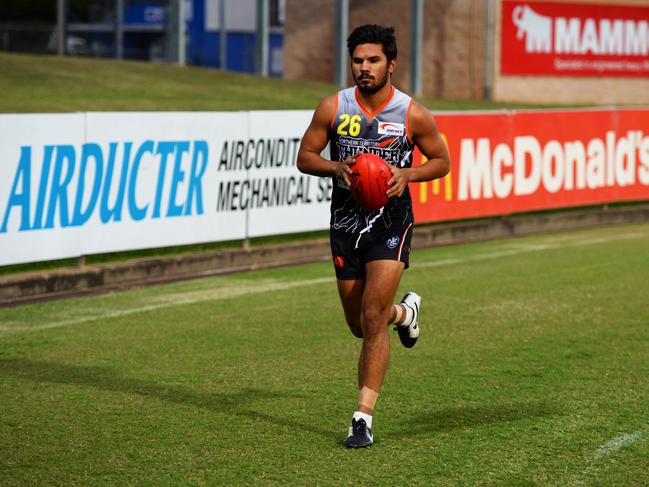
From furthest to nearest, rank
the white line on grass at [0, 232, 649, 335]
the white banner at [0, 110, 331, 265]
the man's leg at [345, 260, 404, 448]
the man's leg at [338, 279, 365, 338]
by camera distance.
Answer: the white banner at [0, 110, 331, 265] < the white line on grass at [0, 232, 649, 335] < the man's leg at [338, 279, 365, 338] < the man's leg at [345, 260, 404, 448]

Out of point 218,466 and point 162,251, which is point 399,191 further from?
point 162,251

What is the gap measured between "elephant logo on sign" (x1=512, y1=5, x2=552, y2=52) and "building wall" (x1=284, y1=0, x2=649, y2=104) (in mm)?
616

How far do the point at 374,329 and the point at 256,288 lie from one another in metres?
6.32

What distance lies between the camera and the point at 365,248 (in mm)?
6941

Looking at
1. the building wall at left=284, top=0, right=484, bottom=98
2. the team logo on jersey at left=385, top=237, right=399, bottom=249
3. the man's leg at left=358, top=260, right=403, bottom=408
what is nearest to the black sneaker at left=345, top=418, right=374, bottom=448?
the man's leg at left=358, top=260, right=403, bottom=408

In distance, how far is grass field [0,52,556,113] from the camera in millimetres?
23009

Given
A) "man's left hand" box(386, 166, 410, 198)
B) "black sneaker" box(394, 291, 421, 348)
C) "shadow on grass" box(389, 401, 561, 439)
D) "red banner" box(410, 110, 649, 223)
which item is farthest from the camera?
"red banner" box(410, 110, 649, 223)

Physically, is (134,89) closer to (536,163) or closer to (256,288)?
(536,163)

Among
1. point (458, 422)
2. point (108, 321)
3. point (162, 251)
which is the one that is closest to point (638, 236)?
point (162, 251)

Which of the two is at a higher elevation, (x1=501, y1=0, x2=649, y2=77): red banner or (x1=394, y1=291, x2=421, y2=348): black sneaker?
(x1=501, y1=0, x2=649, y2=77): red banner

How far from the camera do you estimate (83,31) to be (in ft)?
171

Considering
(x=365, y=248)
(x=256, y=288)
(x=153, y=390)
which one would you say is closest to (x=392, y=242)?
(x=365, y=248)

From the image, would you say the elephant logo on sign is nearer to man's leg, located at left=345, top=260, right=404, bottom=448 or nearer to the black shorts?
the black shorts

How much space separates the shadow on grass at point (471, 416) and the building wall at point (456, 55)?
27447 millimetres
